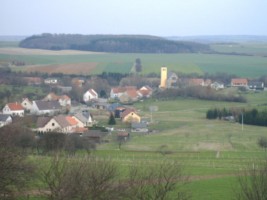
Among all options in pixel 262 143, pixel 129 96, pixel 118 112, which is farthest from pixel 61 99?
pixel 262 143

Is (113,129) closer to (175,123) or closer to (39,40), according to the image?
(175,123)

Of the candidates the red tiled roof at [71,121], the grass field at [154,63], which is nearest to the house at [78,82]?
the grass field at [154,63]

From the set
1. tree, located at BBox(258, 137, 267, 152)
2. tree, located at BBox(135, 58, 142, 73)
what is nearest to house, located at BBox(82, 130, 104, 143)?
tree, located at BBox(258, 137, 267, 152)

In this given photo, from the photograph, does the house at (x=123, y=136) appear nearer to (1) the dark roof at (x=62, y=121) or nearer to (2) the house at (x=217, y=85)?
(1) the dark roof at (x=62, y=121)

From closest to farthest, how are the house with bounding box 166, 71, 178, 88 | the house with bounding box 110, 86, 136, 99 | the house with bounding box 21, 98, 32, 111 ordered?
the house with bounding box 21, 98, 32, 111 < the house with bounding box 110, 86, 136, 99 < the house with bounding box 166, 71, 178, 88

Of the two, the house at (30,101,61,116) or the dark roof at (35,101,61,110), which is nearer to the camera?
the house at (30,101,61,116)

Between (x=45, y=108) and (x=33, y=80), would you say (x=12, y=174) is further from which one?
(x=33, y=80)

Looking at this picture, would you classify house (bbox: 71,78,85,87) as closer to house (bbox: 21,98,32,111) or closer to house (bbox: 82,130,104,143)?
house (bbox: 21,98,32,111)

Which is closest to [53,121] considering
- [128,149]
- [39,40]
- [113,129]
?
[113,129]
